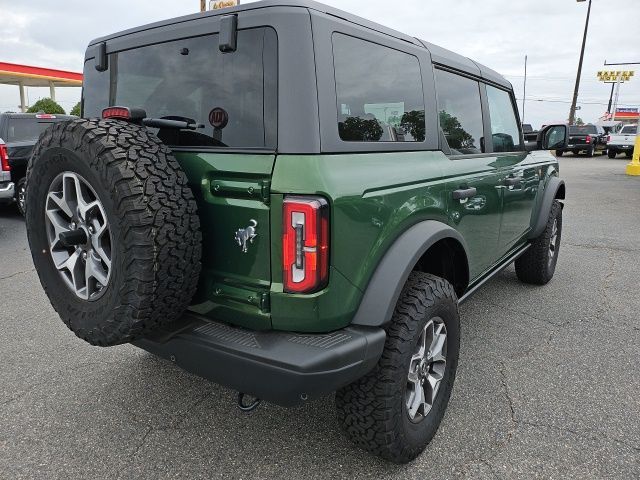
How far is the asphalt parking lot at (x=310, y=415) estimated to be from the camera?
2.14 metres

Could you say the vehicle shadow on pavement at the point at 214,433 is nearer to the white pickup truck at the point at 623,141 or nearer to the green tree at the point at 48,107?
the white pickup truck at the point at 623,141

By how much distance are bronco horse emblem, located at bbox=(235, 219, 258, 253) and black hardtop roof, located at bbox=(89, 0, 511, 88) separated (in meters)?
0.82

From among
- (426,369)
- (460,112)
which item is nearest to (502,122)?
(460,112)

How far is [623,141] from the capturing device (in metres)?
23.1

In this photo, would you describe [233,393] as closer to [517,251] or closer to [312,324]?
[312,324]

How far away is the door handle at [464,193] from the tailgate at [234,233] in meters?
1.16

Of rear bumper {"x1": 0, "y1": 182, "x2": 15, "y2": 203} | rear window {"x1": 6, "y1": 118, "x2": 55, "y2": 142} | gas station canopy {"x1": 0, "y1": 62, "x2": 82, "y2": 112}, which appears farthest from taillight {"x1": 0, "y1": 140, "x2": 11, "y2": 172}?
gas station canopy {"x1": 0, "y1": 62, "x2": 82, "y2": 112}

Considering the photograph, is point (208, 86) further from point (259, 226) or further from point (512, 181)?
point (512, 181)

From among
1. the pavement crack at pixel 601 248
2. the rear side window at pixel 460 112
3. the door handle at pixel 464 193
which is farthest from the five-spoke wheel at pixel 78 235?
the pavement crack at pixel 601 248

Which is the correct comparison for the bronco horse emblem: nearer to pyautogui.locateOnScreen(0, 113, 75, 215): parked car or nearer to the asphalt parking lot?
the asphalt parking lot

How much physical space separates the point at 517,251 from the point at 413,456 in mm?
2368

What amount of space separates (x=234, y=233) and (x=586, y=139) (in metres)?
26.1

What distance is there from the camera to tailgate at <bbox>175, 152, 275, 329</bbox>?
1766 millimetres

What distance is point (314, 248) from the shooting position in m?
1.70
